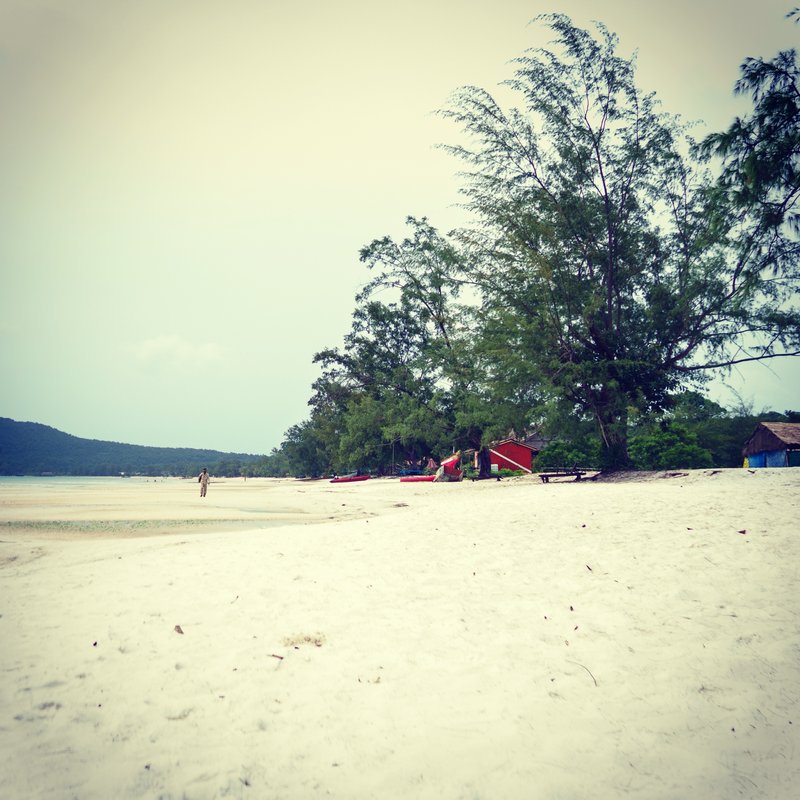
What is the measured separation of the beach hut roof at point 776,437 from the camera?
1416 inches

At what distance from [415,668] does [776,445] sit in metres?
42.2

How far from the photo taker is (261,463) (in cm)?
14988

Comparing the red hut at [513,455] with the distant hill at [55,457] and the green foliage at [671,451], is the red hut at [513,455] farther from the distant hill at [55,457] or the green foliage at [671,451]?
the distant hill at [55,457]

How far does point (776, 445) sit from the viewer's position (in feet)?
121

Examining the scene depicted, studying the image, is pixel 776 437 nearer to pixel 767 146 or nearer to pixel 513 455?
pixel 513 455

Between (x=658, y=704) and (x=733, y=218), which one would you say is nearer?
(x=658, y=704)

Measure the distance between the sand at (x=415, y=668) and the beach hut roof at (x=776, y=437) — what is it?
113 ft

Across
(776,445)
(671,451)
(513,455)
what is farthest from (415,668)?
(513,455)

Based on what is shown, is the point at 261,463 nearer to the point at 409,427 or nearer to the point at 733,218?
the point at 409,427

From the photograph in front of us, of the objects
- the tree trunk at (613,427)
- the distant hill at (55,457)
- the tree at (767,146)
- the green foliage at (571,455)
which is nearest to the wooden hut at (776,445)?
the green foliage at (571,455)

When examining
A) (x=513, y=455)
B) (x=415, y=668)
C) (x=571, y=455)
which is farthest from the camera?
(x=513, y=455)

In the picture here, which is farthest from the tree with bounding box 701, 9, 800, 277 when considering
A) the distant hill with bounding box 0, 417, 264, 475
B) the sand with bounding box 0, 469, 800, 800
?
the distant hill with bounding box 0, 417, 264, 475

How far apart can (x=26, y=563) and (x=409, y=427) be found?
28401 millimetres

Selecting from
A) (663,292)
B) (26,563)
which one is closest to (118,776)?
(26,563)
